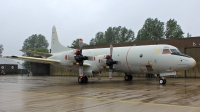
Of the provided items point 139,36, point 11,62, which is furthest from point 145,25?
point 11,62

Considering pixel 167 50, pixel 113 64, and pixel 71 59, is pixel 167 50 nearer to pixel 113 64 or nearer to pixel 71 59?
pixel 113 64

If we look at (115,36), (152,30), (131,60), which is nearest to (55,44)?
(131,60)

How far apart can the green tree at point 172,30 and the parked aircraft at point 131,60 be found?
63.5 meters

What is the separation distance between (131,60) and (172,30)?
66.8 metres

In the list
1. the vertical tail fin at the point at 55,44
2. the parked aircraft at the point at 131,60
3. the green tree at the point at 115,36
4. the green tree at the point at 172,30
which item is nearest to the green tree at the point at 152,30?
the green tree at the point at 172,30

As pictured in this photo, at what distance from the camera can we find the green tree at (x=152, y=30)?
83750 mm

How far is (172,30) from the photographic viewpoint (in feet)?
267

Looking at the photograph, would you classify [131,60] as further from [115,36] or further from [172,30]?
[115,36]

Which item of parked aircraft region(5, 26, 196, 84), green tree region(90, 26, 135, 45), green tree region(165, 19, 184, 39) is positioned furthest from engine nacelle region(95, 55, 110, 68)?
green tree region(90, 26, 135, 45)

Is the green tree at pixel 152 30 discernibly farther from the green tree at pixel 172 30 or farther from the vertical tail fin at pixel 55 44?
the vertical tail fin at pixel 55 44

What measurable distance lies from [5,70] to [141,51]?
154 feet

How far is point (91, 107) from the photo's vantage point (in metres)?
8.14

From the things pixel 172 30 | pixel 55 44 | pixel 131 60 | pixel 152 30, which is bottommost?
pixel 131 60

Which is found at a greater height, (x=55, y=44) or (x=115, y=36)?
(x=115, y=36)
